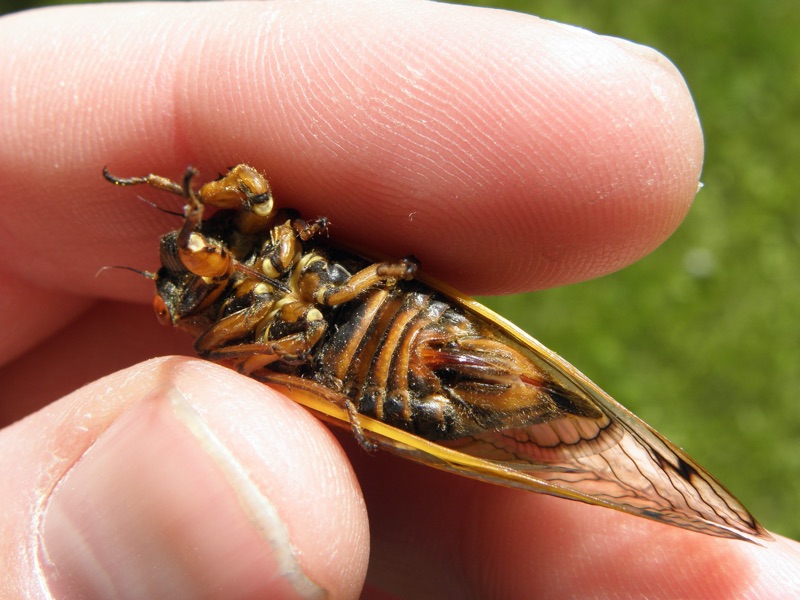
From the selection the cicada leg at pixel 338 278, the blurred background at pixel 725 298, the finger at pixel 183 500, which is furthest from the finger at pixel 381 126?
the blurred background at pixel 725 298

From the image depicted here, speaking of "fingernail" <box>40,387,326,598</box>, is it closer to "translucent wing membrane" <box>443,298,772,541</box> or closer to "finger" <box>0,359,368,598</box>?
"finger" <box>0,359,368,598</box>

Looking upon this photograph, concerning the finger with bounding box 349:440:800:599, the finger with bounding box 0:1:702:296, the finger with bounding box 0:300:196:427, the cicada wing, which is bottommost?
the finger with bounding box 0:300:196:427

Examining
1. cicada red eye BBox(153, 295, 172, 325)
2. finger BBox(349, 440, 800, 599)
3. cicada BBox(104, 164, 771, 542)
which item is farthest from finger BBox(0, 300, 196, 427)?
finger BBox(349, 440, 800, 599)

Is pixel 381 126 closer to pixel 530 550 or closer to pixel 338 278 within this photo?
pixel 338 278

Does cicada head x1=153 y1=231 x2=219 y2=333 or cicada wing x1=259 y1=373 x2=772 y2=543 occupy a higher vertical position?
cicada wing x1=259 y1=373 x2=772 y2=543

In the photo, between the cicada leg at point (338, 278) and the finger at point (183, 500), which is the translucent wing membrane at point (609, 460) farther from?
the finger at point (183, 500)

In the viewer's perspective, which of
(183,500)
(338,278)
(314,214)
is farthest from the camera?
(314,214)

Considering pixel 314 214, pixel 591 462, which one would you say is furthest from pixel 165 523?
pixel 591 462
